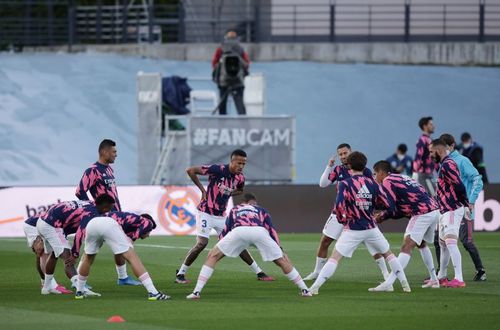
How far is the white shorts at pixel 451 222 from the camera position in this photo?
19.2m

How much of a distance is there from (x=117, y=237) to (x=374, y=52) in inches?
1258

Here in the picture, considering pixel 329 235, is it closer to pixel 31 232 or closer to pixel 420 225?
pixel 420 225

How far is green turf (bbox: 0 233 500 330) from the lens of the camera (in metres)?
14.9

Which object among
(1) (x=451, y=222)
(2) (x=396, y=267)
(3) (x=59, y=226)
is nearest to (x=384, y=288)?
(2) (x=396, y=267)

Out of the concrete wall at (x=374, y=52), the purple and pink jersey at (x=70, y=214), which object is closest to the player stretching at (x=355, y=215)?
the purple and pink jersey at (x=70, y=214)

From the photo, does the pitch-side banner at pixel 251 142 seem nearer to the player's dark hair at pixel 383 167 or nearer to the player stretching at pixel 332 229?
the player stretching at pixel 332 229

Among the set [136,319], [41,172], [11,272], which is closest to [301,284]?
[136,319]

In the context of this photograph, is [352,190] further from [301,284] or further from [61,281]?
[61,281]

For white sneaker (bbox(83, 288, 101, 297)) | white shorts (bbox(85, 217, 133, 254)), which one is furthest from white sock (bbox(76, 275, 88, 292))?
white shorts (bbox(85, 217, 133, 254))

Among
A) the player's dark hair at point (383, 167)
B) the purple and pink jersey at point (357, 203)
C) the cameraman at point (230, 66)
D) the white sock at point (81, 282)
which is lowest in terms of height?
the white sock at point (81, 282)

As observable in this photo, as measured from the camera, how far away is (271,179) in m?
34.2

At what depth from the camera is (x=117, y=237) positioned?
17.0 metres

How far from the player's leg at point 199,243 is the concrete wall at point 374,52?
91.3 ft

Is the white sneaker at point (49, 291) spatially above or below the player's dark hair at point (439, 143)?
below
